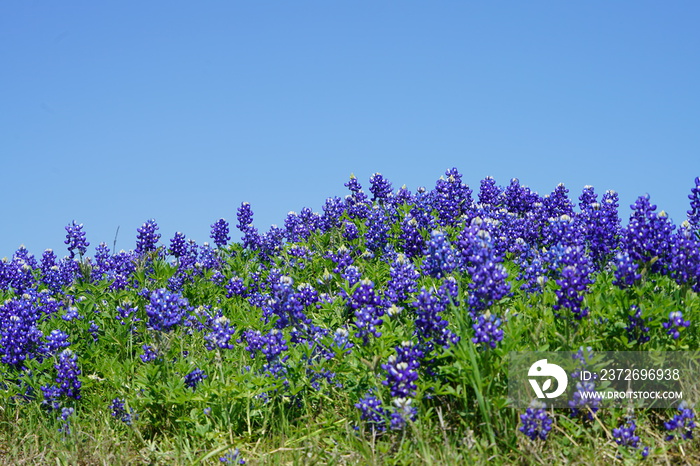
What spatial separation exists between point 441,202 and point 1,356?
6512mm

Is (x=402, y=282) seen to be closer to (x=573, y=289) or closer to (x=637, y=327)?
(x=573, y=289)

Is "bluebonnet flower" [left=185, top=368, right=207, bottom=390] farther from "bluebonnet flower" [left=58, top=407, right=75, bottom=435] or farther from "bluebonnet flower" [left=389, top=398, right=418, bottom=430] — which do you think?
"bluebonnet flower" [left=389, top=398, right=418, bottom=430]

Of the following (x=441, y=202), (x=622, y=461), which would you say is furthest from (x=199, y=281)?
(x=622, y=461)

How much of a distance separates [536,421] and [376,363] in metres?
1.21

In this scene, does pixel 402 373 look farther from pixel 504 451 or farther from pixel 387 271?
pixel 387 271

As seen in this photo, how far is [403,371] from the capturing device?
4547 mm

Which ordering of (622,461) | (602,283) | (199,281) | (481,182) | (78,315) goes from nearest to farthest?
(622,461) → (602,283) → (78,315) → (199,281) → (481,182)

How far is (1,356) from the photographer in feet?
23.3

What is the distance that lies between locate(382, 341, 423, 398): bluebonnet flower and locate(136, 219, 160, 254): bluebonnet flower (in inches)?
270

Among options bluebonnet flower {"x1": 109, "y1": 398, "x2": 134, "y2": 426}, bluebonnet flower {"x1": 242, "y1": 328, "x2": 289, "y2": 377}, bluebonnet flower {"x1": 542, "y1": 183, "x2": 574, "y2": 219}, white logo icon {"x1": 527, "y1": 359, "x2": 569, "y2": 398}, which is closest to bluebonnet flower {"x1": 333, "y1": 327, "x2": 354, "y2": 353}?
bluebonnet flower {"x1": 242, "y1": 328, "x2": 289, "y2": 377}

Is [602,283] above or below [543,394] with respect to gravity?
above

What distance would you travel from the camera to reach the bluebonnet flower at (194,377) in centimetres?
586

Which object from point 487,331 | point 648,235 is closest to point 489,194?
point 648,235

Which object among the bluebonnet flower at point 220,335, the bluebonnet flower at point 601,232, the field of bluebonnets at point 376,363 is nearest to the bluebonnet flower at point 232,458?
the field of bluebonnets at point 376,363
